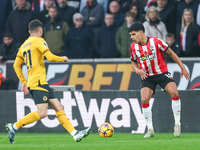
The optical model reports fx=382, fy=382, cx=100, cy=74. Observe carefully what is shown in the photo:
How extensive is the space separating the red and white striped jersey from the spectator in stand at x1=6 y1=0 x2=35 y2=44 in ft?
18.7

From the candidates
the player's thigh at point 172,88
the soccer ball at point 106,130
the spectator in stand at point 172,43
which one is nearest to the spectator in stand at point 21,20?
the spectator in stand at point 172,43

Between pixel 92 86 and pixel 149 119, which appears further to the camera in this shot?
pixel 92 86

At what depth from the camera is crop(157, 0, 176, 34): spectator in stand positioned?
11.0 m

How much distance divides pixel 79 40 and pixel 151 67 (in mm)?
4628

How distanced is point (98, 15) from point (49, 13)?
4.90ft

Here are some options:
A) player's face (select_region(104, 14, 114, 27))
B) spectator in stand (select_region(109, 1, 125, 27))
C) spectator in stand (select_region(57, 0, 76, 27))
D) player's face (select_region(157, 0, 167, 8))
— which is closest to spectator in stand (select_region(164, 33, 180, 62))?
player's face (select_region(157, 0, 167, 8))

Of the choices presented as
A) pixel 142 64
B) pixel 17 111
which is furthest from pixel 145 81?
pixel 17 111

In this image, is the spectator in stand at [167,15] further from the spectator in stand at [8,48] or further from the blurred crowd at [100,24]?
the spectator in stand at [8,48]

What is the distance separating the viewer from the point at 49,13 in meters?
11.6

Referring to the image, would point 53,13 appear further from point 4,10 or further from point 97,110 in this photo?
point 97,110

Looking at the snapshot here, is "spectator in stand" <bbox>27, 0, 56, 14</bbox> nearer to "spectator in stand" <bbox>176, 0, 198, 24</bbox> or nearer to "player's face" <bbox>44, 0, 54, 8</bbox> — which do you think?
"player's face" <bbox>44, 0, 54, 8</bbox>

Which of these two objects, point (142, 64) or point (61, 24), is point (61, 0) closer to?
point (61, 24)

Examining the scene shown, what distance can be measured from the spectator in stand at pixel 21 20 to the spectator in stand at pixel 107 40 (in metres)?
2.29

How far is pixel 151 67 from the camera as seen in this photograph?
7027 mm
